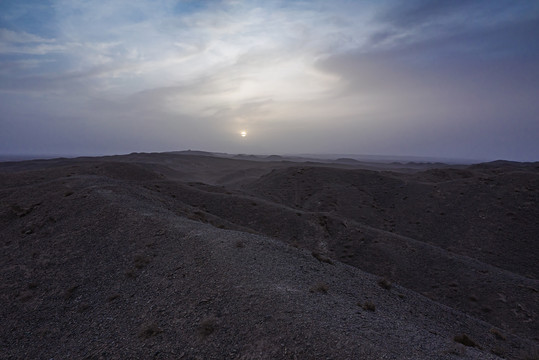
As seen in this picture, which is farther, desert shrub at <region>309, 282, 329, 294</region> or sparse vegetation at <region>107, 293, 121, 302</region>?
sparse vegetation at <region>107, 293, 121, 302</region>

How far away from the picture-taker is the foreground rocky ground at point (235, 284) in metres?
9.91

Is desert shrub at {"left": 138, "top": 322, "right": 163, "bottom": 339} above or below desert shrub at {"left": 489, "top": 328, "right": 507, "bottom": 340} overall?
above

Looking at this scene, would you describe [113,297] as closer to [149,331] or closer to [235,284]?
[149,331]

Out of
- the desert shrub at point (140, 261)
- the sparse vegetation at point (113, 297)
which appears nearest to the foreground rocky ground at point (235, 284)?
the sparse vegetation at point (113, 297)

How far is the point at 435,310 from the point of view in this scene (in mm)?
16562

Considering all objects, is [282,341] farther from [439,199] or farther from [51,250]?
[439,199]

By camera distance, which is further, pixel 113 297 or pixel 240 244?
pixel 240 244

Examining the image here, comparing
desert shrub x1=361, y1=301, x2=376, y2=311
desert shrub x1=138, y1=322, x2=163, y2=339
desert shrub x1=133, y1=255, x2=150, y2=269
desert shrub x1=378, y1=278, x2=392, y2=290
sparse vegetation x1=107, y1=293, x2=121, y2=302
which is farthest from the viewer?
desert shrub x1=378, y1=278, x2=392, y2=290

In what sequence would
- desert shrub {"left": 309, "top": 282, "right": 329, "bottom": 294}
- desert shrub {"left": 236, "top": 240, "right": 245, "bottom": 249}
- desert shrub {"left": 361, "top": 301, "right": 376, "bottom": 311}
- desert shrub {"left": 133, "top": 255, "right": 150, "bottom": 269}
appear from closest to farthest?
desert shrub {"left": 361, "top": 301, "right": 376, "bottom": 311} → desert shrub {"left": 309, "top": 282, "right": 329, "bottom": 294} → desert shrub {"left": 133, "top": 255, "right": 150, "bottom": 269} → desert shrub {"left": 236, "top": 240, "right": 245, "bottom": 249}

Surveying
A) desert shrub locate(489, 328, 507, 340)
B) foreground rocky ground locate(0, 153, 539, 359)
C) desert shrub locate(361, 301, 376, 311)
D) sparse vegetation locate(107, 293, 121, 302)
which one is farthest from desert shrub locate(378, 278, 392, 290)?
sparse vegetation locate(107, 293, 121, 302)

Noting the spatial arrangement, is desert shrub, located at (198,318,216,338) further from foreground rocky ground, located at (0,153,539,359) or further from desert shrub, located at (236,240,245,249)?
desert shrub, located at (236,240,245,249)

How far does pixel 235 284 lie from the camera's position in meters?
12.3

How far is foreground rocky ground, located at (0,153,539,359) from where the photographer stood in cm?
991

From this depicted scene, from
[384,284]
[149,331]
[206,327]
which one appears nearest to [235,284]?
[206,327]
